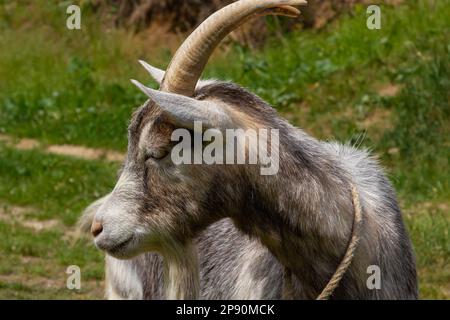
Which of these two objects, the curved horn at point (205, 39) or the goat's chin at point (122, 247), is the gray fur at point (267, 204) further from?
the curved horn at point (205, 39)

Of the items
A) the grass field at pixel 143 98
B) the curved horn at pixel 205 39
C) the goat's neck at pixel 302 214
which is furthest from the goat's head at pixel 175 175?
the grass field at pixel 143 98

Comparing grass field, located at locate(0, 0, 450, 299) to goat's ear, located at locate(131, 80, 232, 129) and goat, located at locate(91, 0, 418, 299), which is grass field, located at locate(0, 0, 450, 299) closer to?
goat, located at locate(91, 0, 418, 299)

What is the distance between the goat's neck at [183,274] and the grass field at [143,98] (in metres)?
2.57

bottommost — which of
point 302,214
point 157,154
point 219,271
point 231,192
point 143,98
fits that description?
point 219,271

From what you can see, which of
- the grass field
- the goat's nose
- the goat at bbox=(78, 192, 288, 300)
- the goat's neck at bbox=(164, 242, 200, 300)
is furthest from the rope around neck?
the grass field

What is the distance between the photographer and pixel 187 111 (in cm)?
525

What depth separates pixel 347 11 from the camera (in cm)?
1273

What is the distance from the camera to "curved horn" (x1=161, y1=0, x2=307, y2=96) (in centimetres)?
543

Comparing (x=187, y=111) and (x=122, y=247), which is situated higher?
Result: (x=187, y=111)

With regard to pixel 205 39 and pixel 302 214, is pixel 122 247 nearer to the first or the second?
pixel 302 214

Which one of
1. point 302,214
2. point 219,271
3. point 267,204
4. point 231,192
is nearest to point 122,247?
point 231,192

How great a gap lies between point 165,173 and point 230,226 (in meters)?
1.17

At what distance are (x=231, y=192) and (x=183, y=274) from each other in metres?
0.68
